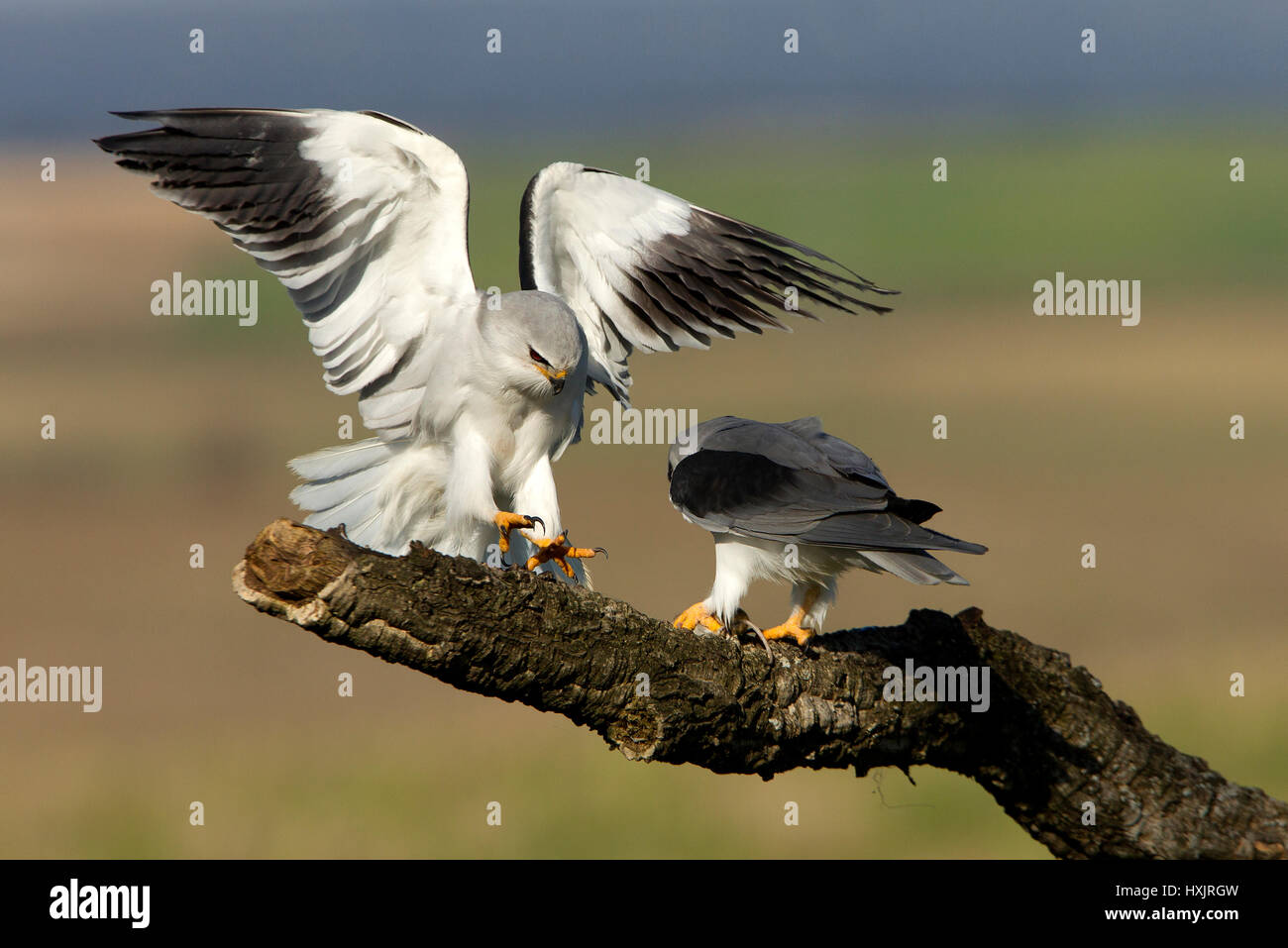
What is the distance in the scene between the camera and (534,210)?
8.47 m

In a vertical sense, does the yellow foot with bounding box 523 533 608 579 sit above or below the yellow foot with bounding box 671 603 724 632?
above

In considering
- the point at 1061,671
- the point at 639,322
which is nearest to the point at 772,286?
the point at 639,322

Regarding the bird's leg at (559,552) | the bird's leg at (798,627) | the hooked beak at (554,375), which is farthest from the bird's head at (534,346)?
the bird's leg at (798,627)

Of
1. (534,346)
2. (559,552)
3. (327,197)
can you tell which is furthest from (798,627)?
(327,197)

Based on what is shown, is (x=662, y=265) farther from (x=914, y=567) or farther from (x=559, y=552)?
(x=914, y=567)

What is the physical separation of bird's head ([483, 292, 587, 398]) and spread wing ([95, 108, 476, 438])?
590mm

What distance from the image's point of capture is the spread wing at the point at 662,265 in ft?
28.2

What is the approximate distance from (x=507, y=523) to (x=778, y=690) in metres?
2.09

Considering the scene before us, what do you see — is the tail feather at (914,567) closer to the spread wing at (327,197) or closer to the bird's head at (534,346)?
the bird's head at (534,346)

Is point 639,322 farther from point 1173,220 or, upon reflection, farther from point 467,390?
point 1173,220

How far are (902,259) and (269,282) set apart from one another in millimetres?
29626

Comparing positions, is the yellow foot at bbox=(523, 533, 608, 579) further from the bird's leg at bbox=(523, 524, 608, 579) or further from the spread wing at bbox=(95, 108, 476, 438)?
the spread wing at bbox=(95, 108, 476, 438)

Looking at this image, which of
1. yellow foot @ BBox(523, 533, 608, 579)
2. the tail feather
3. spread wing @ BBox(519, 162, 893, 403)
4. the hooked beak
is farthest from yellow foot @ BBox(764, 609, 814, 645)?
spread wing @ BBox(519, 162, 893, 403)

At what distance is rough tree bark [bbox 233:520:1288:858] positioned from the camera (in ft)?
16.8
